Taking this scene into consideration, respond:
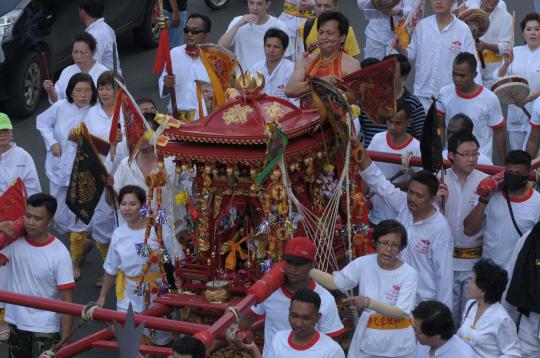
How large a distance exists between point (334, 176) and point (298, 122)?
21.6 inches

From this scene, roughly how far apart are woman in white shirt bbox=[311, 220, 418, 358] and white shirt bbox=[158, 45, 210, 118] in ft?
13.7

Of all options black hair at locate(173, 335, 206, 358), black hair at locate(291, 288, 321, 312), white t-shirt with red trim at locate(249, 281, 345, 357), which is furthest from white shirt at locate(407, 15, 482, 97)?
black hair at locate(173, 335, 206, 358)

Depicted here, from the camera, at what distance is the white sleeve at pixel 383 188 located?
7.72 m

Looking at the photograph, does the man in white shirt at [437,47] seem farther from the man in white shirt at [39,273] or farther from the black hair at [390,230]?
the man in white shirt at [39,273]

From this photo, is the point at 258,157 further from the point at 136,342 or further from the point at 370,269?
the point at 136,342

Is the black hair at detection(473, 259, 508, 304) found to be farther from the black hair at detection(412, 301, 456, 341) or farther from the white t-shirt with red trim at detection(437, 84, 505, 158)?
the white t-shirt with red trim at detection(437, 84, 505, 158)

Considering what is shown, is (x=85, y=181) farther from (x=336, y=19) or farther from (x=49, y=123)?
(x=336, y=19)

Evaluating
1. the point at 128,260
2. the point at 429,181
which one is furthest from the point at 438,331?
the point at 128,260

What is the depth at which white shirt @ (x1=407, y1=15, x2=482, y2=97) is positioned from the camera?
1082cm

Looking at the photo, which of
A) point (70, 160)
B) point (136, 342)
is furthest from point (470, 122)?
point (136, 342)

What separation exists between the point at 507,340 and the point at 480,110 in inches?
124

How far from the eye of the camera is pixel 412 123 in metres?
9.26

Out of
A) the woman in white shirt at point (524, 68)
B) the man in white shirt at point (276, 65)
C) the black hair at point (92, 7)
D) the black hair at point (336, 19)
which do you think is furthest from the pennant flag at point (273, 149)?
the black hair at point (92, 7)

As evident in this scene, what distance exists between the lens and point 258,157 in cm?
703
